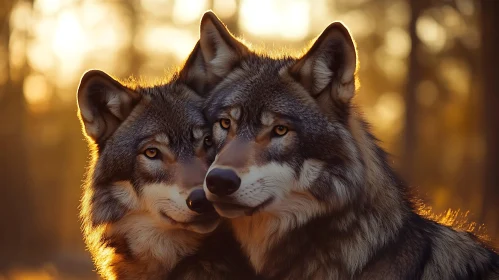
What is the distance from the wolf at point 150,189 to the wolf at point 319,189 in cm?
23

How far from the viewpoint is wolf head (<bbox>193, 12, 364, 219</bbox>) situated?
4.32m

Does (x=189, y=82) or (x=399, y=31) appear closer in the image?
(x=189, y=82)

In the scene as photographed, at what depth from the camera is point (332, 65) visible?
4648 millimetres

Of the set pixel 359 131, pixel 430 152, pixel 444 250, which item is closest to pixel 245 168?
pixel 359 131

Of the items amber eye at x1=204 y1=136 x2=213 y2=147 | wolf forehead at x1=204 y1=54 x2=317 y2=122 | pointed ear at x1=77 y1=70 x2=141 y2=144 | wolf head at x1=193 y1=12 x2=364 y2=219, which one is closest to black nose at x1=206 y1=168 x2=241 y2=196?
wolf head at x1=193 y1=12 x2=364 y2=219

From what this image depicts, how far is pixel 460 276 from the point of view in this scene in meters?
4.41

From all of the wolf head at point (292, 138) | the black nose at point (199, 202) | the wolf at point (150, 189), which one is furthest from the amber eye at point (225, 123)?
the black nose at point (199, 202)

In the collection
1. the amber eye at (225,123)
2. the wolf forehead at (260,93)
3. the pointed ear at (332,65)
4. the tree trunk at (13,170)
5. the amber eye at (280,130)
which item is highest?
the pointed ear at (332,65)

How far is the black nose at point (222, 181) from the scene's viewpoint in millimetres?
4168

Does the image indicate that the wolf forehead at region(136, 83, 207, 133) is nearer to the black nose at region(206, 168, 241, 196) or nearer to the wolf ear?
the wolf ear

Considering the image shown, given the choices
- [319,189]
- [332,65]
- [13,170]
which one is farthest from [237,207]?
[13,170]

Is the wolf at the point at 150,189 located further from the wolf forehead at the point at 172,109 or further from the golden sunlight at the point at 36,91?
the golden sunlight at the point at 36,91

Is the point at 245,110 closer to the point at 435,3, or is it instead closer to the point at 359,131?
the point at 359,131

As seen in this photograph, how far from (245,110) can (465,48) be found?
628 inches
